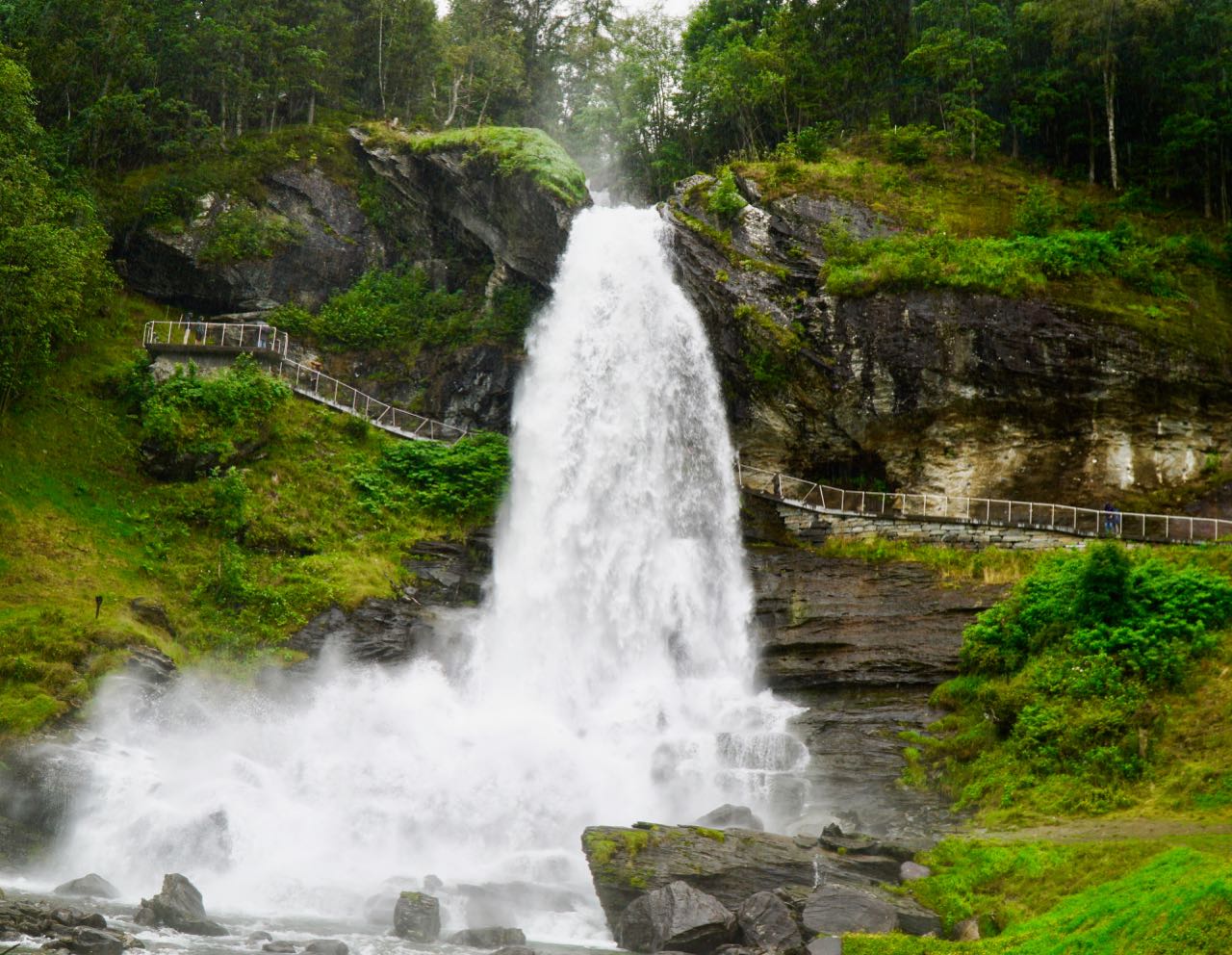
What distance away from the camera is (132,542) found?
22.6 meters

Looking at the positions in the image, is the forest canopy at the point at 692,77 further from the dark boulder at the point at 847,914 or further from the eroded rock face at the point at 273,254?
the dark boulder at the point at 847,914

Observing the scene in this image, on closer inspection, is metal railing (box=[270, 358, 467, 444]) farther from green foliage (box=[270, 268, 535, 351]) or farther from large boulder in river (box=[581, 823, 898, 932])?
large boulder in river (box=[581, 823, 898, 932])

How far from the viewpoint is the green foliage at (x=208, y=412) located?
24.4 metres

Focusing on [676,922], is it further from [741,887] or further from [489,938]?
[489,938]

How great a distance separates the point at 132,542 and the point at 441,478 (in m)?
7.68

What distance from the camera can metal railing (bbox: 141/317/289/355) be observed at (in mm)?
27500

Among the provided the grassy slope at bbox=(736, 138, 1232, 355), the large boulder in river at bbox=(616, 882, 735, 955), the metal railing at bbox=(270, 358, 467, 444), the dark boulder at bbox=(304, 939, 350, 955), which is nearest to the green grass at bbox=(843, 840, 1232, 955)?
the large boulder in river at bbox=(616, 882, 735, 955)

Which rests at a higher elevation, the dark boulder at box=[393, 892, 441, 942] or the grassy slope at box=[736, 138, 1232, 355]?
the grassy slope at box=[736, 138, 1232, 355]

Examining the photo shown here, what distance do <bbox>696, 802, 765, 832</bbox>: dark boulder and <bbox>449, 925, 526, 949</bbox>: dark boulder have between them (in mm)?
4335

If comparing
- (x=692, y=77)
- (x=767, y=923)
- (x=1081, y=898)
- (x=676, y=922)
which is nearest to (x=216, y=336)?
(x=692, y=77)

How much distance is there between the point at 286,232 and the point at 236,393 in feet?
28.4

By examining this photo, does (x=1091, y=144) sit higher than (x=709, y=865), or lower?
higher

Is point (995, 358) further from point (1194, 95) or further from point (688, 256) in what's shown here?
point (1194, 95)

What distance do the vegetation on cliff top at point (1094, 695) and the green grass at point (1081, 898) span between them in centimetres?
250
